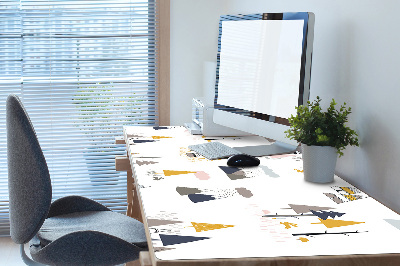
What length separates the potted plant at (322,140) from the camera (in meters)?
1.78

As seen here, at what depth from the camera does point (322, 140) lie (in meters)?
1.76

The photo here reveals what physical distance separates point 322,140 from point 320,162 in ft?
0.25

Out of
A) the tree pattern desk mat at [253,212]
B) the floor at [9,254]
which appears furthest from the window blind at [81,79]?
the tree pattern desk mat at [253,212]

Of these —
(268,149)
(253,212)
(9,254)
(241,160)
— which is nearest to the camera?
(253,212)

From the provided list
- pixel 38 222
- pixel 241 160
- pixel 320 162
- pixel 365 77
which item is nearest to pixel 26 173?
pixel 38 222

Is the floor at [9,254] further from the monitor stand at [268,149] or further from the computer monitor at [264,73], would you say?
the monitor stand at [268,149]

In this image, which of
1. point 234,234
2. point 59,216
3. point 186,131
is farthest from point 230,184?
point 186,131

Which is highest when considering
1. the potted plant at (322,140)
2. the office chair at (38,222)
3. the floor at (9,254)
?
the potted plant at (322,140)

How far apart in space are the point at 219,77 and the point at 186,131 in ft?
1.17

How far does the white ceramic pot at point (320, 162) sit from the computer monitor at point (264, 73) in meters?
0.25

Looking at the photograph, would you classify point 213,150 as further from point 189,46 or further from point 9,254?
point 9,254

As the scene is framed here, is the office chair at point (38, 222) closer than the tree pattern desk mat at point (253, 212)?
No

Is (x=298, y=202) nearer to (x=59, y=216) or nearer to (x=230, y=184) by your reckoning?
(x=230, y=184)

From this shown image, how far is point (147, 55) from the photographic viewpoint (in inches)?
139
